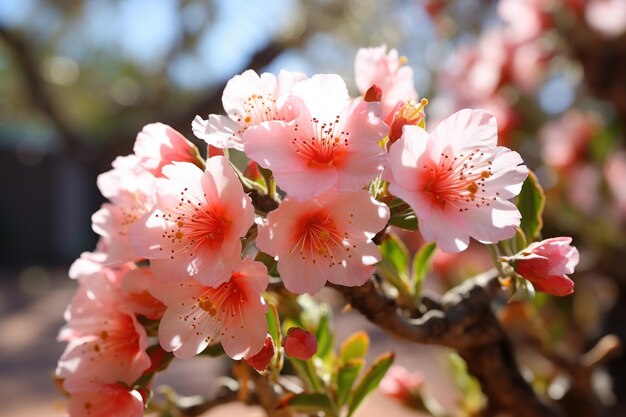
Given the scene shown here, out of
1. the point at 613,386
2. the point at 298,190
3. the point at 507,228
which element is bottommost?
the point at 613,386

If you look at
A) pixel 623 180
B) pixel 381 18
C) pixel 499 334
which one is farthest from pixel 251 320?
pixel 381 18

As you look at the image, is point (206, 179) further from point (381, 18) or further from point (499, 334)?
point (381, 18)

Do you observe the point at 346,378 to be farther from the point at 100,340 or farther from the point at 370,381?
the point at 100,340

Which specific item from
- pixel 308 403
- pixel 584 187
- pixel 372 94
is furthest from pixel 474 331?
pixel 584 187

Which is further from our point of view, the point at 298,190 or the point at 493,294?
the point at 493,294

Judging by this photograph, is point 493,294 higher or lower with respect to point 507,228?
lower

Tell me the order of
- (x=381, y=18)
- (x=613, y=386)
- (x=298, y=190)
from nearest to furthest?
1. (x=298, y=190)
2. (x=613, y=386)
3. (x=381, y=18)

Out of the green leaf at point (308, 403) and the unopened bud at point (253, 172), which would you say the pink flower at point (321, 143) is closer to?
the unopened bud at point (253, 172)
